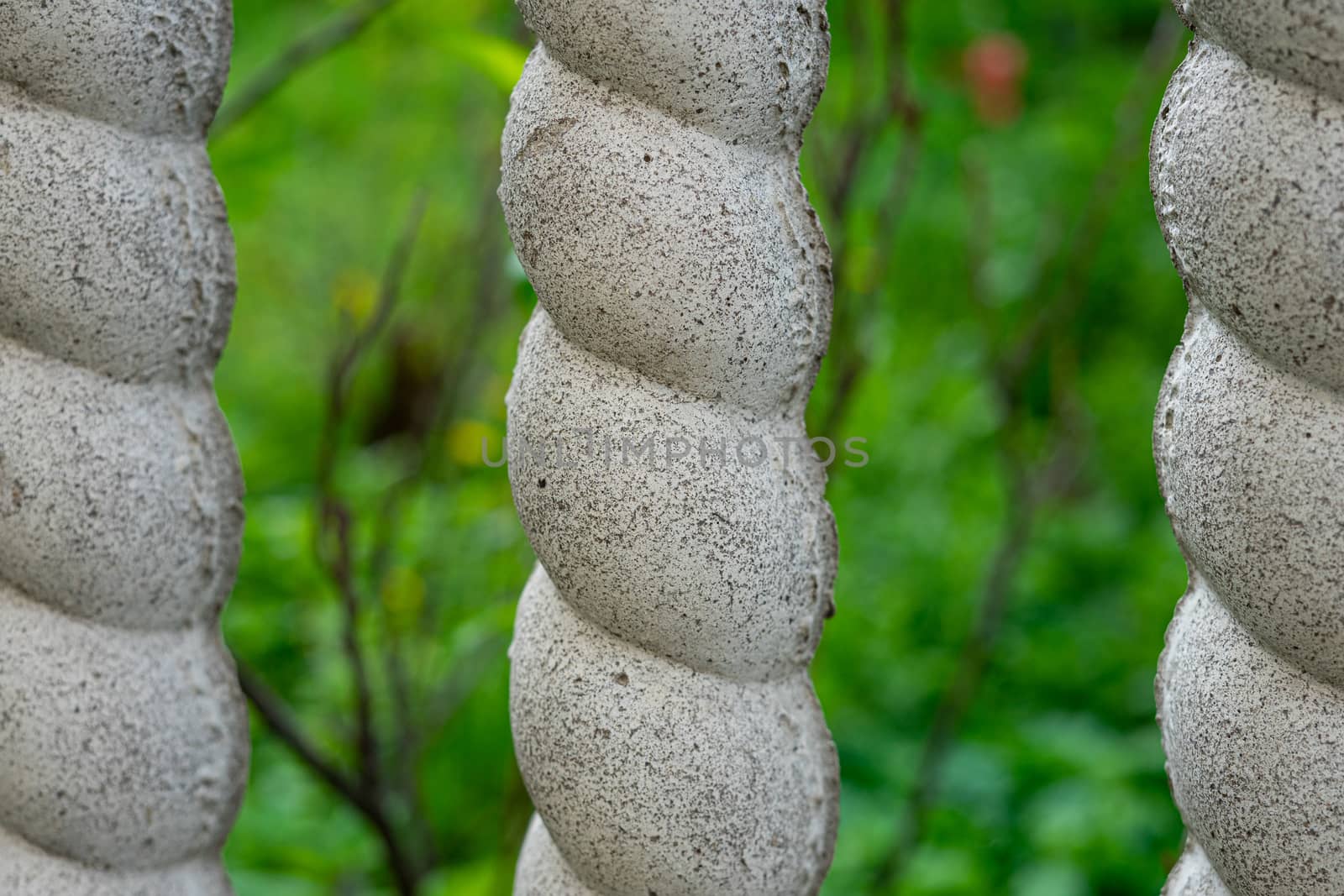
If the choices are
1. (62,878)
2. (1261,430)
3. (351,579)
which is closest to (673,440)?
(1261,430)

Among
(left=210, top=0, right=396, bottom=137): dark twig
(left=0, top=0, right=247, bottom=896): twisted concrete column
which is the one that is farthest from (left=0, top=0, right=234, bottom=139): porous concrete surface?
(left=210, top=0, right=396, bottom=137): dark twig

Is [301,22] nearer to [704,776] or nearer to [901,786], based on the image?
[901,786]

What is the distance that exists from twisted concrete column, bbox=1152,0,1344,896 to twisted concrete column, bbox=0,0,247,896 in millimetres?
457

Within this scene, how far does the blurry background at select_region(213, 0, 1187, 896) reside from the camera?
1.46 metres

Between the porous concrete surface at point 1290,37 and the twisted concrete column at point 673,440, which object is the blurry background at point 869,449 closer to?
the twisted concrete column at point 673,440

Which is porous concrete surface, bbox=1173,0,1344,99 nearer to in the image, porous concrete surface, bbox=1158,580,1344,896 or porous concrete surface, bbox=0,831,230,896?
porous concrete surface, bbox=1158,580,1344,896

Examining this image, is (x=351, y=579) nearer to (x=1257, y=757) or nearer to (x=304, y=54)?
(x=304, y=54)

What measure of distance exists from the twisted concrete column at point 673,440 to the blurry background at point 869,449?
38 cm

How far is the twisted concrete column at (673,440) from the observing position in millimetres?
586

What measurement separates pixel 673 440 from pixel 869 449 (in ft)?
5.32

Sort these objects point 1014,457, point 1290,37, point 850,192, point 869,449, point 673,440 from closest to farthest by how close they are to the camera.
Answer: point 1290,37 → point 673,440 → point 850,192 → point 1014,457 → point 869,449

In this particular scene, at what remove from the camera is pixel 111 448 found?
691mm

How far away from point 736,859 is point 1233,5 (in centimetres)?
41

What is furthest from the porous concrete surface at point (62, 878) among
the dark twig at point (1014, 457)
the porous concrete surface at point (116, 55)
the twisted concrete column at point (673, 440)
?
the dark twig at point (1014, 457)
